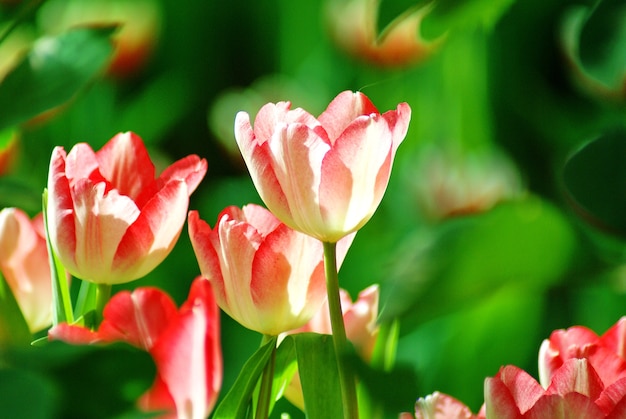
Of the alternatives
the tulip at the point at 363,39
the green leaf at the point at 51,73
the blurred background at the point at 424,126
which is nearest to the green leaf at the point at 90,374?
the blurred background at the point at 424,126

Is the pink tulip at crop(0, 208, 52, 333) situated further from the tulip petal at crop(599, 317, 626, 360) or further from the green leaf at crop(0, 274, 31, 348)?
the tulip petal at crop(599, 317, 626, 360)

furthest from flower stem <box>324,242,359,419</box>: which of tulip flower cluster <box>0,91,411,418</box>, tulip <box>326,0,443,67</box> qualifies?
tulip <box>326,0,443,67</box>

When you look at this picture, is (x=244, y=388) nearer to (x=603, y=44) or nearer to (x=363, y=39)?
(x=603, y=44)

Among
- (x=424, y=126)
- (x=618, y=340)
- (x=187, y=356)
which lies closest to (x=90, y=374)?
(x=187, y=356)

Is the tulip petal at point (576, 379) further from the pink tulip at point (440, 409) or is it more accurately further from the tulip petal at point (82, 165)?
the tulip petal at point (82, 165)

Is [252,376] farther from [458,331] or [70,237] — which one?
[458,331]

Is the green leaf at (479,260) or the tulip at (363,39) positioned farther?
the tulip at (363,39)
